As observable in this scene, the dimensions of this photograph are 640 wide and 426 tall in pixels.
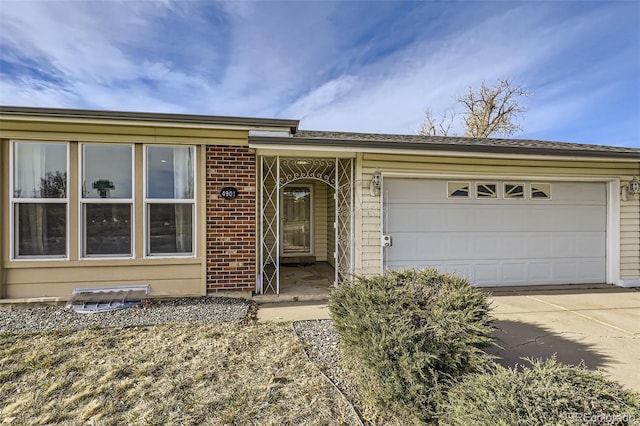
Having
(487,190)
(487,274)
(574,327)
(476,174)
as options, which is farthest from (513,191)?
(574,327)

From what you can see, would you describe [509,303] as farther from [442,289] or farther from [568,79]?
[568,79]

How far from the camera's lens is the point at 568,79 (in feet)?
33.3

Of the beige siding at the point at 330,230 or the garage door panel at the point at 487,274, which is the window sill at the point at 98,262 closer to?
the beige siding at the point at 330,230

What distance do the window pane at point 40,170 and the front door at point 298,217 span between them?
548 centimetres

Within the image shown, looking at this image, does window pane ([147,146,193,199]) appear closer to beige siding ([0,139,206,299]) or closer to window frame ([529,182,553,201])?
beige siding ([0,139,206,299])

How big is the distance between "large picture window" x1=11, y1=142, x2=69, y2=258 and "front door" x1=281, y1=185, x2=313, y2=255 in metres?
5.46

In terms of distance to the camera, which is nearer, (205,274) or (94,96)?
(205,274)

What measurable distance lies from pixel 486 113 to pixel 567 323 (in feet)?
60.9

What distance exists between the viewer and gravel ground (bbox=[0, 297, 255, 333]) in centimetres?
419

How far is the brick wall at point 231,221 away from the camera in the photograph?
5.34 meters

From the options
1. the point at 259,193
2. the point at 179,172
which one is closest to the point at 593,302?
the point at 259,193

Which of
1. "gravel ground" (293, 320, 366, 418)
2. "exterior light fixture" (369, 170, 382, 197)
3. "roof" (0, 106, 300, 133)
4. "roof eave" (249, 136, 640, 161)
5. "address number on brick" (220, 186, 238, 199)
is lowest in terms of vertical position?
"gravel ground" (293, 320, 366, 418)

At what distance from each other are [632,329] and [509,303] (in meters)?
1.49

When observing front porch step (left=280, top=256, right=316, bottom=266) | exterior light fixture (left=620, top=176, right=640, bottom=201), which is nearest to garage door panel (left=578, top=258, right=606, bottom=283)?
exterior light fixture (left=620, top=176, right=640, bottom=201)
